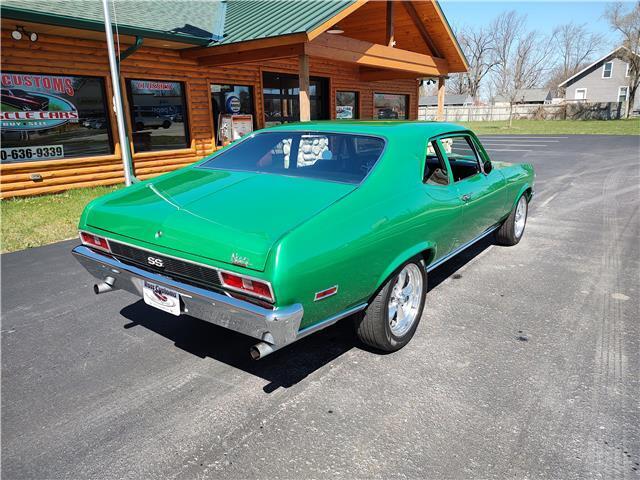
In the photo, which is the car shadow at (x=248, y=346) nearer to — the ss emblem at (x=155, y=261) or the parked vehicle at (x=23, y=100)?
the ss emblem at (x=155, y=261)

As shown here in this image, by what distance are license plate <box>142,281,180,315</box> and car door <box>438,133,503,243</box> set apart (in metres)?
2.48

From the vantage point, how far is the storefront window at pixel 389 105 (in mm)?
17691

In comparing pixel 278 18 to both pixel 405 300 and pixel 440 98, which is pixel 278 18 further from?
pixel 405 300

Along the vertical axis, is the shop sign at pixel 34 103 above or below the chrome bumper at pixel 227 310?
above

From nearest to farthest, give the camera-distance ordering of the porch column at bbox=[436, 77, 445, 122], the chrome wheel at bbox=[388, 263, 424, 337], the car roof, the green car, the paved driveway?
1. the paved driveway
2. the green car
3. the chrome wheel at bbox=[388, 263, 424, 337]
4. the car roof
5. the porch column at bbox=[436, 77, 445, 122]

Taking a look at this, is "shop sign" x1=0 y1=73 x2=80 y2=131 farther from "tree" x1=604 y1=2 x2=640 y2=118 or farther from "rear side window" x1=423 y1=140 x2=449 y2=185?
"tree" x1=604 y1=2 x2=640 y2=118

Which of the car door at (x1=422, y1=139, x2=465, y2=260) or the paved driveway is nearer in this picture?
the paved driveway

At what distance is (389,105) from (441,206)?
52.4 feet

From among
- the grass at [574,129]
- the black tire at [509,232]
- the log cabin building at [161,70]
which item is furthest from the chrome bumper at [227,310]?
the grass at [574,129]

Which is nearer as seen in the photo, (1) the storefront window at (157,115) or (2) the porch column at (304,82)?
(2) the porch column at (304,82)

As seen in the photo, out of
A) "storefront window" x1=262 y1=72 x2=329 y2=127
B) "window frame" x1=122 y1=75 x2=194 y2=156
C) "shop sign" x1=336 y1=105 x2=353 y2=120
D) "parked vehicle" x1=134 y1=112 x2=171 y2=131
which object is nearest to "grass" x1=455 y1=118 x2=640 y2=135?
"shop sign" x1=336 y1=105 x2=353 y2=120

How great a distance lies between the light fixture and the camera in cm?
776

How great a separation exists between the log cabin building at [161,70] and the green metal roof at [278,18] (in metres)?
0.05

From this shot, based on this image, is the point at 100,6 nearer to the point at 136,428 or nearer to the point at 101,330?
the point at 101,330
